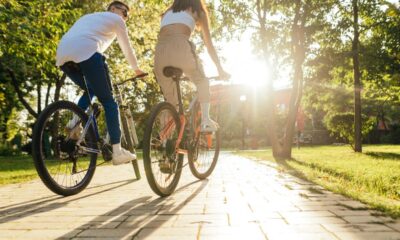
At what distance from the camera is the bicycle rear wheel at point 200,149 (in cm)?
534

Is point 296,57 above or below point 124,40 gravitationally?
above

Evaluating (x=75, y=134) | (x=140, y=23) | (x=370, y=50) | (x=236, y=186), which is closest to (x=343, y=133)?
(x=370, y=50)

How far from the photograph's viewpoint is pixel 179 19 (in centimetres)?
470

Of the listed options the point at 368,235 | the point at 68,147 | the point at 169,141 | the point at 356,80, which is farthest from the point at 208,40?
the point at 356,80

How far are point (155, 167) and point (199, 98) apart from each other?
123 cm

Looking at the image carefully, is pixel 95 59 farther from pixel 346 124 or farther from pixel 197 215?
pixel 346 124

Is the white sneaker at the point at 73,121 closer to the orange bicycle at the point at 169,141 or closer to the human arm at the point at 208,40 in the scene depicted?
the orange bicycle at the point at 169,141

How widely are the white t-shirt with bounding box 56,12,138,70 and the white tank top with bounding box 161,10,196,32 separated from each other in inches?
19.3

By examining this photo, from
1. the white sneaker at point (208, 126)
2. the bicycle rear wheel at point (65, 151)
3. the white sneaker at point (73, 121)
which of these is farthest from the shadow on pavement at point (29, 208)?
the white sneaker at point (208, 126)

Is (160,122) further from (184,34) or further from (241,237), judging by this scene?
(241,237)

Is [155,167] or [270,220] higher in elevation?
[155,167]

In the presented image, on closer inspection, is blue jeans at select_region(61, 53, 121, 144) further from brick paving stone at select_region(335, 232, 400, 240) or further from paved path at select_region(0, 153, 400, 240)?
brick paving stone at select_region(335, 232, 400, 240)

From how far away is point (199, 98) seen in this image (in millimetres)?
5258

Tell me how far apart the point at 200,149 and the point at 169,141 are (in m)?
1.23
